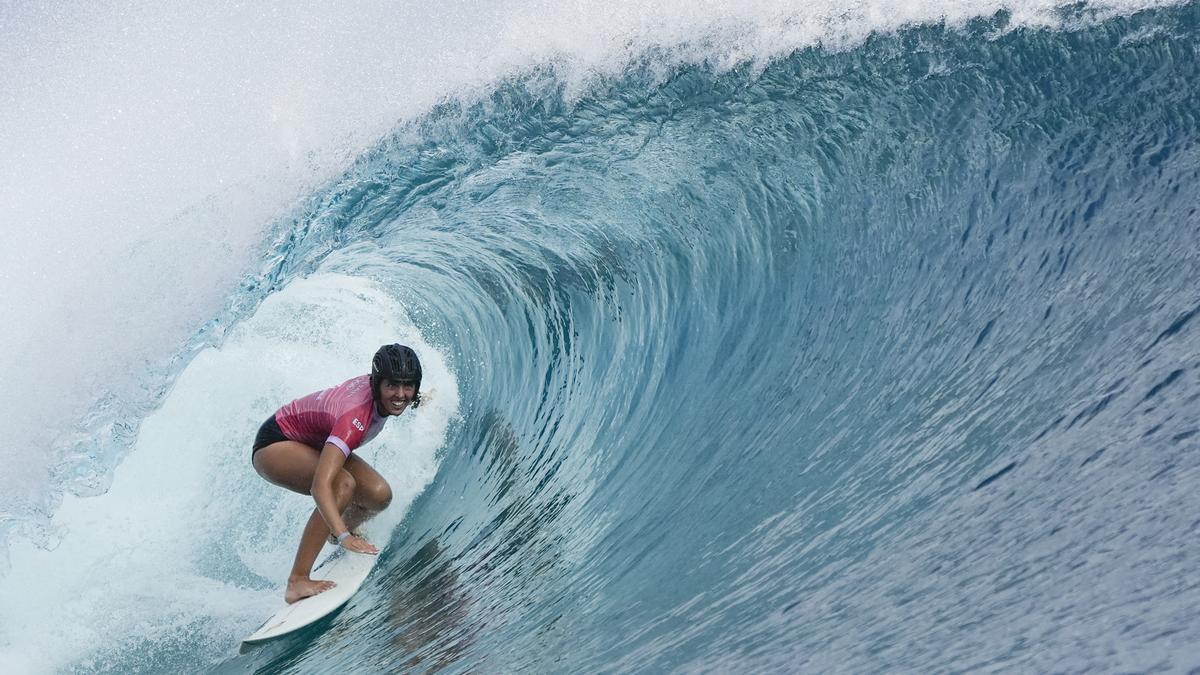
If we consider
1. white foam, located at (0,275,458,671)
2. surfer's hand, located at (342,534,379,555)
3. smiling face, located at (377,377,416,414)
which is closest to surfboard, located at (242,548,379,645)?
white foam, located at (0,275,458,671)

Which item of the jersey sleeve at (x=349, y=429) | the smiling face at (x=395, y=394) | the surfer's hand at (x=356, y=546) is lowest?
the surfer's hand at (x=356, y=546)

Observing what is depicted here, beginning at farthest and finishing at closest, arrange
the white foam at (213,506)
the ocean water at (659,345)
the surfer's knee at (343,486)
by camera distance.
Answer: the white foam at (213,506), the surfer's knee at (343,486), the ocean water at (659,345)

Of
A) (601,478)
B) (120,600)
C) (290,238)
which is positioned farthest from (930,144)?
(120,600)

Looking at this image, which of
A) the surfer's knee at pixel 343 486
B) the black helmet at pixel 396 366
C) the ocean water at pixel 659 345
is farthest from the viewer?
the surfer's knee at pixel 343 486

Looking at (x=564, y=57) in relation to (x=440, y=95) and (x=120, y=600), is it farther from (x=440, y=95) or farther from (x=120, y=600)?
(x=120, y=600)

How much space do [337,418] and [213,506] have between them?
168 centimetres

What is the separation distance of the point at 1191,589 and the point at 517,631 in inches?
86.0

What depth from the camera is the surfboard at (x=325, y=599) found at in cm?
473

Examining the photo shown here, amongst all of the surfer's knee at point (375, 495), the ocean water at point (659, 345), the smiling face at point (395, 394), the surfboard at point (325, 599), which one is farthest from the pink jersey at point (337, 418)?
the ocean water at point (659, 345)

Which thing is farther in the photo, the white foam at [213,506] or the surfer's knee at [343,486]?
the white foam at [213,506]

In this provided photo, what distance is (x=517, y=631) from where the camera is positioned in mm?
3885

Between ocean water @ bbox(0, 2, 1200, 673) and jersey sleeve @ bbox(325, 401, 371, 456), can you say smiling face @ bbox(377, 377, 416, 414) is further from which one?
ocean water @ bbox(0, 2, 1200, 673)

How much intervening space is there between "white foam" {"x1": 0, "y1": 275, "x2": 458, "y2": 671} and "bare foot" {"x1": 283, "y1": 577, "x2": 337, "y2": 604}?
0.22m

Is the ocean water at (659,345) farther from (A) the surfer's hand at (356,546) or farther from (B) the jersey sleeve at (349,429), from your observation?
(B) the jersey sleeve at (349,429)
